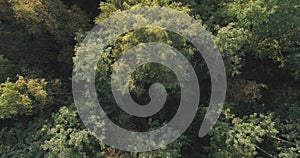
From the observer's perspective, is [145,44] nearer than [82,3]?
Yes

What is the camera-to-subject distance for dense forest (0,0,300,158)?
11.1m

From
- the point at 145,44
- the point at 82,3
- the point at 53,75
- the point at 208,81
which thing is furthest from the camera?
the point at 82,3

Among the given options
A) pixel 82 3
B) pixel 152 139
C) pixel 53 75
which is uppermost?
pixel 82 3

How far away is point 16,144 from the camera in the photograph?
39.9 feet

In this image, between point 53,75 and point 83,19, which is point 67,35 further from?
point 53,75

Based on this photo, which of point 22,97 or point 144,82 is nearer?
point 144,82

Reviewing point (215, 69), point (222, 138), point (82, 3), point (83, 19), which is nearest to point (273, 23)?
point (215, 69)

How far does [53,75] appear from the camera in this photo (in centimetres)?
1370

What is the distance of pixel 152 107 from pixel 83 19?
170 inches

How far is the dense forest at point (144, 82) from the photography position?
36.4ft

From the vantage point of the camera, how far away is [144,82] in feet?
36.0

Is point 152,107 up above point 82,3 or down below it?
below

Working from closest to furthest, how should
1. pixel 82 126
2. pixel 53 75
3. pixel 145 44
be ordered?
pixel 145 44, pixel 82 126, pixel 53 75

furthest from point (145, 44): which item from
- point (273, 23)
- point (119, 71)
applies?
point (273, 23)
